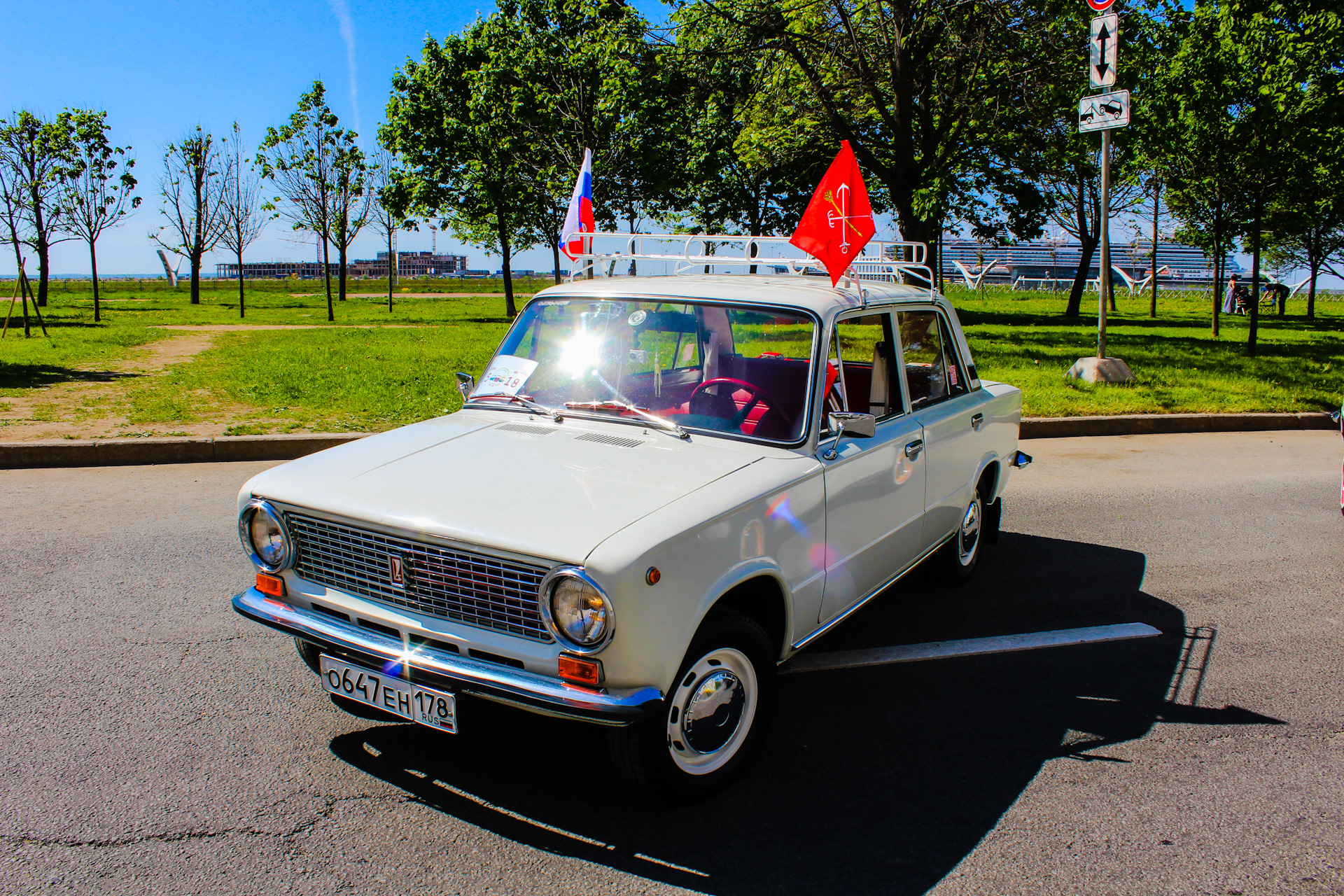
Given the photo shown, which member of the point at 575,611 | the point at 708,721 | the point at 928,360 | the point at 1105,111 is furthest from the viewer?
the point at 1105,111

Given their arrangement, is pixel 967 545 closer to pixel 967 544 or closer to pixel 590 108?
pixel 967 544

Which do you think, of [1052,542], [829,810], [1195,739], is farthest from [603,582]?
[1052,542]

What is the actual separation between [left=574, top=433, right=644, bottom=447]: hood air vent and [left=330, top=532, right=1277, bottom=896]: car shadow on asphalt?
109cm

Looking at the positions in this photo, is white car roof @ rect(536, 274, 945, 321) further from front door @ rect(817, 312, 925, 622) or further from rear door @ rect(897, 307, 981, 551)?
rear door @ rect(897, 307, 981, 551)

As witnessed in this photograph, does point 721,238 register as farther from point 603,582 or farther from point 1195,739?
point 1195,739

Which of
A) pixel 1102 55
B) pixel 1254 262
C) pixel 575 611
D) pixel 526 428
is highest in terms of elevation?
pixel 1102 55

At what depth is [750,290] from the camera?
4.08 metres

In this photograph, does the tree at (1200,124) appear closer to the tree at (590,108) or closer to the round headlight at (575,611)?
the tree at (590,108)

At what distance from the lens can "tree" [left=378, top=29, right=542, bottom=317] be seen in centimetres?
3033

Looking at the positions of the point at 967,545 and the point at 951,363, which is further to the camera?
the point at 967,545

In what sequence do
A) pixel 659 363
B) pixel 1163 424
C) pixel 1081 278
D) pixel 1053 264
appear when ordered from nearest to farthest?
pixel 659 363
pixel 1163 424
pixel 1081 278
pixel 1053 264

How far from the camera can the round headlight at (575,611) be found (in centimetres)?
263

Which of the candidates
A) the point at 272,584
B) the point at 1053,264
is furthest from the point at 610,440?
the point at 1053,264

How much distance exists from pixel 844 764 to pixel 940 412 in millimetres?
2011
